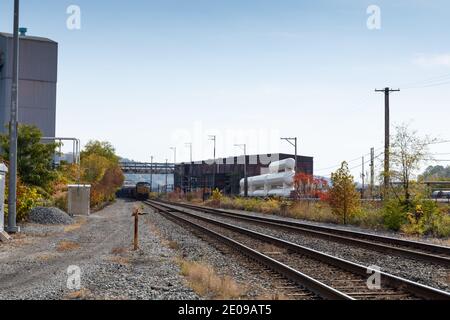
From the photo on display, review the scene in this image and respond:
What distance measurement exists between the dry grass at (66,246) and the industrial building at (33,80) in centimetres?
5636

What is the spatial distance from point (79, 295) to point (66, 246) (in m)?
8.89

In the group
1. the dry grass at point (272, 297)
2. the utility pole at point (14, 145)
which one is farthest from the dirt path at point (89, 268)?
the dry grass at point (272, 297)

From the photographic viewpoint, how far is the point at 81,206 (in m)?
35.2

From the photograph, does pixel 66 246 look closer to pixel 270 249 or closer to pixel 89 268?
pixel 89 268

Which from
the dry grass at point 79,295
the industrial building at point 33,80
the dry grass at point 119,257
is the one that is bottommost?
the dry grass at point 119,257

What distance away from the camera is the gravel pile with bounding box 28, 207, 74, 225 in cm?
2645

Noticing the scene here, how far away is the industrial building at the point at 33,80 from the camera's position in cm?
7156

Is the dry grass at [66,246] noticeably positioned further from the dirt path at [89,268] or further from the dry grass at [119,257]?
the dry grass at [119,257]

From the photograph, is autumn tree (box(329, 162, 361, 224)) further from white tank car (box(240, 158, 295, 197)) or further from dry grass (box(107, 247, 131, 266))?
white tank car (box(240, 158, 295, 197))

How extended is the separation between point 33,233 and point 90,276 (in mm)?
11667

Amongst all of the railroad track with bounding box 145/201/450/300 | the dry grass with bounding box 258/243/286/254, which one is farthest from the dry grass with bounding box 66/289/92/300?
the dry grass with bounding box 258/243/286/254

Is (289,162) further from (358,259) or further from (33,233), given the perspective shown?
(358,259)

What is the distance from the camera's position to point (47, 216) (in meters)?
27.0
